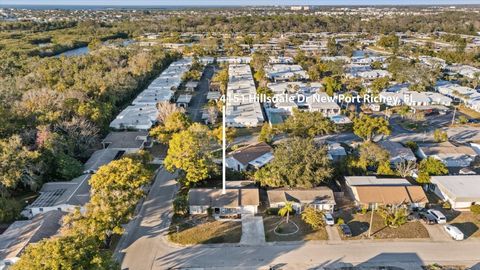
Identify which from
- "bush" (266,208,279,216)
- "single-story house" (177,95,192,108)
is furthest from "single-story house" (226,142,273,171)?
"single-story house" (177,95,192,108)

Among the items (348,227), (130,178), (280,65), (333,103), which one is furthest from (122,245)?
(280,65)

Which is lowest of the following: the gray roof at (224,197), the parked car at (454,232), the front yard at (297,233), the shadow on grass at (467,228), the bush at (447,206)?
the front yard at (297,233)

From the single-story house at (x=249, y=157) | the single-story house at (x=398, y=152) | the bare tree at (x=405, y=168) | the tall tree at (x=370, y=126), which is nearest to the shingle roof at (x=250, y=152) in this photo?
the single-story house at (x=249, y=157)

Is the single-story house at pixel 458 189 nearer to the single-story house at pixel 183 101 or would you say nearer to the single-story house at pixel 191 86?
the single-story house at pixel 183 101

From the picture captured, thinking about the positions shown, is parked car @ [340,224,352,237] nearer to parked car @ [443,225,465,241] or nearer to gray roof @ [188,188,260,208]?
gray roof @ [188,188,260,208]

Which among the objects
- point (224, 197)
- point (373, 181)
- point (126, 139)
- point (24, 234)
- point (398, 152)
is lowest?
point (24, 234)

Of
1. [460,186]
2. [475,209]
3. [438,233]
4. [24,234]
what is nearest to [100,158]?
[24,234]

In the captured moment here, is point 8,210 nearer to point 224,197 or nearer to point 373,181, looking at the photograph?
point 224,197
